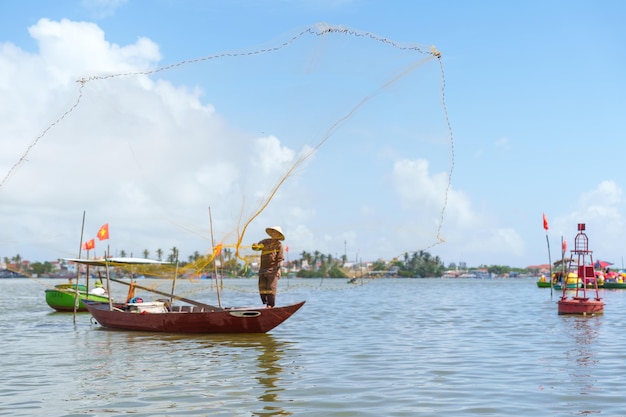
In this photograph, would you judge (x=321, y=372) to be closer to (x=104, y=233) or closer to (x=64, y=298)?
(x=104, y=233)

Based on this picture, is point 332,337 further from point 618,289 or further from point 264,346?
point 618,289

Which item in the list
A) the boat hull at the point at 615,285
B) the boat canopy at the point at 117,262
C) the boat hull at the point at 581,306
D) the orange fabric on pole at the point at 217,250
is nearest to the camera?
the orange fabric on pole at the point at 217,250

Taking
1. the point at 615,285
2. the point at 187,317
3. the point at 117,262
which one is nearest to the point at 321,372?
the point at 187,317

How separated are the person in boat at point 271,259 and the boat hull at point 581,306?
15.2 meters

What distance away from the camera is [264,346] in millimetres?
20391

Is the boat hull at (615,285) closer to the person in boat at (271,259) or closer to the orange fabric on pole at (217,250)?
the person in boat at (271,259)

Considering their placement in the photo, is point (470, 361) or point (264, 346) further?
point (264, 346)

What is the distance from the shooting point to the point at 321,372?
15336 millimetres

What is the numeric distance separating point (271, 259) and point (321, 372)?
6.76 m

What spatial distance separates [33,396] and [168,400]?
2.67 metres

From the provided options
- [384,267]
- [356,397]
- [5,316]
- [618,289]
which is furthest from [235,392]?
[618,289]

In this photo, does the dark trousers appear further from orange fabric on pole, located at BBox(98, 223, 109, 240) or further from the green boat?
the green boat

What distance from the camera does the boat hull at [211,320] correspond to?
22.1m

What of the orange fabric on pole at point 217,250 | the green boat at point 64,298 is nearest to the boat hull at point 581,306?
the orange fabric on pole at point 217,250
